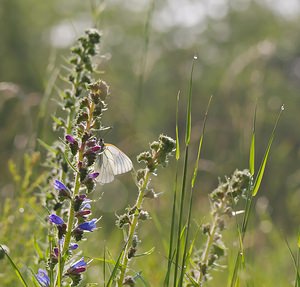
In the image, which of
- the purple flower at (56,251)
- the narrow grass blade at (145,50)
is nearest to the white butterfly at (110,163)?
the purple flower at (56,251)

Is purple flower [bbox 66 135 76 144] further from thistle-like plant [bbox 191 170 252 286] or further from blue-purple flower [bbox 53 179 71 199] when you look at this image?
thistle-like plant [bbox 191 170 252 286]

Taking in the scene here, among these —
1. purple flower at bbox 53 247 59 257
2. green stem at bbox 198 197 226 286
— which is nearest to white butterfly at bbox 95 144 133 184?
purple flower at bbox 53 247 59 257

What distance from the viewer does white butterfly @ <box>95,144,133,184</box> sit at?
239 cm

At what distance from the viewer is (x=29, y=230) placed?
4.02 metres

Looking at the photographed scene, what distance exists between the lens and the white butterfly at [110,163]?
7.83 ft

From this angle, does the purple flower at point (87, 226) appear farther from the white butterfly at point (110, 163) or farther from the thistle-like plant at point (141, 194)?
the white butterfly at point (110, 163)

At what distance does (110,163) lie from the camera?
242 cm

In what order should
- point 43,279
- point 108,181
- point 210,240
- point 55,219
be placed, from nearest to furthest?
point 55,219, point 43,279, point 108,181, point 210,240

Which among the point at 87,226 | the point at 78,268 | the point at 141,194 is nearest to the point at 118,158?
the point at 141,194

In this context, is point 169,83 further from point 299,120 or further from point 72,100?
point 72,100

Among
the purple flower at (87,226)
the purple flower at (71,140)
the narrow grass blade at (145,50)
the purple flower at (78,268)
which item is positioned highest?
the narrow grass blade at (145,50)

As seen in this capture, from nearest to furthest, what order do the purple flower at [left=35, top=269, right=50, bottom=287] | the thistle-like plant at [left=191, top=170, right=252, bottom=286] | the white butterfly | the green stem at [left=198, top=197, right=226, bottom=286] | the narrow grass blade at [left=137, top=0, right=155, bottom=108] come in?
1. the purple flower at [left=35, top=269, right=50, bottom=287]
2. the white butterfly
3. the thistle-like plant at [left=191, top=170, right=252, bottom=286]
4. the green stem at [left=198, top=197, right=226, bottom=286]
5. the narrow grass blade at [left=137, top=0, right=155, bottom=108]

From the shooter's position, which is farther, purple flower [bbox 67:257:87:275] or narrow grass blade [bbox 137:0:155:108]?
narrow grass blade [bbox 137:0:155:108]

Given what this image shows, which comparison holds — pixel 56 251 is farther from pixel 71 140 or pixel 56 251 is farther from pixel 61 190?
pixel 71 140
